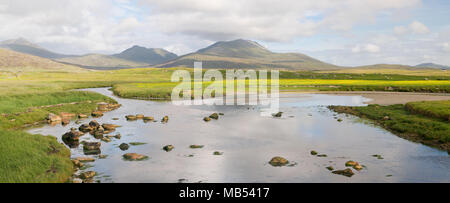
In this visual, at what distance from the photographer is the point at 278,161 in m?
21.3

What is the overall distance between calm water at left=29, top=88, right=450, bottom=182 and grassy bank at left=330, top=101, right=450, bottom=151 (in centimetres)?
150

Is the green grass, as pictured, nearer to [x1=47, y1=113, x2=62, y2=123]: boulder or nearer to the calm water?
the calm water

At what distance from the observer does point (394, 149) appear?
24688 millimetres

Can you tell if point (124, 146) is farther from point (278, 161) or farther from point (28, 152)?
point (278, 161)

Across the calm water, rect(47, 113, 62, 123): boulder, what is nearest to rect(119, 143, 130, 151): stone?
the calm water

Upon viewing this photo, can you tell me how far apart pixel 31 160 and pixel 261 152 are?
53.2 ft

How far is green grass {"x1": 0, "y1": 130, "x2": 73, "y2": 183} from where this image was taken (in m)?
16.6

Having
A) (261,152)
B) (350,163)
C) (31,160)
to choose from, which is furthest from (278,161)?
(31,160)

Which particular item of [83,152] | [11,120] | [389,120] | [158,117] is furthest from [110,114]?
[389,120]

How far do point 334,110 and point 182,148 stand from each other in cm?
2993

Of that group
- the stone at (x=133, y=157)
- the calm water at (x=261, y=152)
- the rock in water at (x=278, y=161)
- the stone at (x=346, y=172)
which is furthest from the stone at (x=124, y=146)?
the stone at (x=346, y=172)

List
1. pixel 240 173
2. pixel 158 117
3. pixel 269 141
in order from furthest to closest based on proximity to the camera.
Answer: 1. pixel 158 117
2. pixel 269 141
3. pixel 240 173
